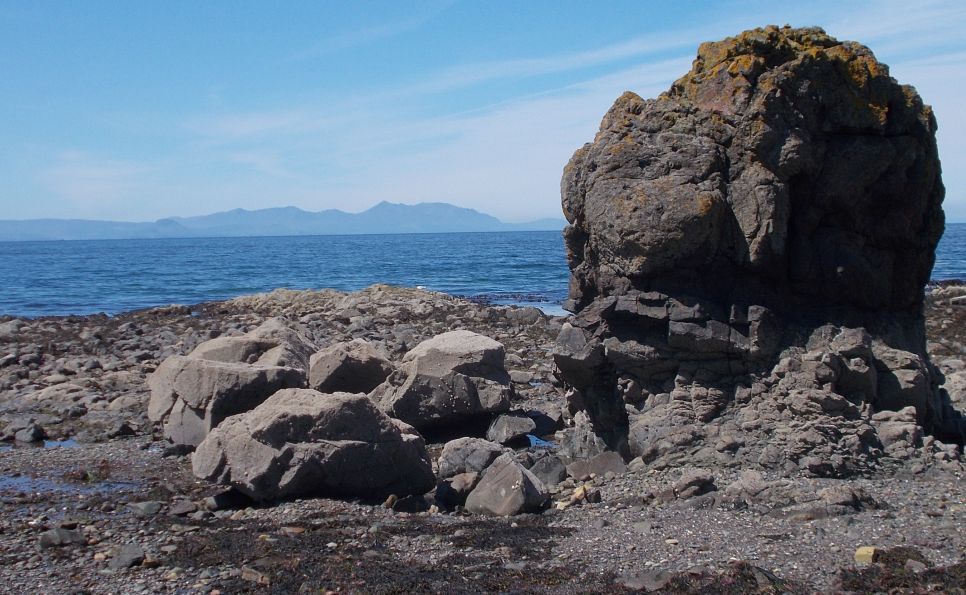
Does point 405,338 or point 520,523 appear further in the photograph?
point 405,338

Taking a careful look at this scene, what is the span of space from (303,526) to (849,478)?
22.2 ft

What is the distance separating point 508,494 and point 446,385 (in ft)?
16.3

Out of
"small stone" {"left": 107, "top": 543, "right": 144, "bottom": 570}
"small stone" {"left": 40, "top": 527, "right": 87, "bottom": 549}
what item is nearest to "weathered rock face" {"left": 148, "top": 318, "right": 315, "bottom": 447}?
"small stone" {"left": 40, "top": 527, "right": 87, "bottom": 549}

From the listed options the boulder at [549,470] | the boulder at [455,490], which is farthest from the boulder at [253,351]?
the boulder at [549,470]

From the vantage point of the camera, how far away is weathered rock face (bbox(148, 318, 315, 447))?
1384 centimetres

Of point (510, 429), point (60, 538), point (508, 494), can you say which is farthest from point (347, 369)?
point (60, 538)

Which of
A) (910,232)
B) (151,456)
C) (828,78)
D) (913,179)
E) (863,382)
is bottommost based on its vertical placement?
(151,456)

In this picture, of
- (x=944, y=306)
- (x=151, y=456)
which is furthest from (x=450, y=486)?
(x=944, y=306)

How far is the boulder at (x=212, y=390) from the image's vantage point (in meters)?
13.8

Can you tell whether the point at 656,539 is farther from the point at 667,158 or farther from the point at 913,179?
the point at 913,179

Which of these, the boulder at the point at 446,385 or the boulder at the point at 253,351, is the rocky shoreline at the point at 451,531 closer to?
the boulder at the point at 446,385

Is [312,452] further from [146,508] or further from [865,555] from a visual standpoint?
[865,555]

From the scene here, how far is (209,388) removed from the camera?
45.8 feet

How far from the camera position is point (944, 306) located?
1203 inches
